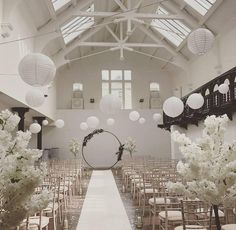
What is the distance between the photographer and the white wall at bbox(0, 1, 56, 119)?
786 cm

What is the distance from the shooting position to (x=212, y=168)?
2.36 metres

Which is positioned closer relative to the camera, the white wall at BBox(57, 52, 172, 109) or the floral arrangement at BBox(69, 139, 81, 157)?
the floral arrangement at BBox(69, 139, 81, 157)

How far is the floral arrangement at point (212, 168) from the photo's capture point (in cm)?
231

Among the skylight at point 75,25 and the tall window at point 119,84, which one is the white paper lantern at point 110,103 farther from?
the tall window at point 119,84

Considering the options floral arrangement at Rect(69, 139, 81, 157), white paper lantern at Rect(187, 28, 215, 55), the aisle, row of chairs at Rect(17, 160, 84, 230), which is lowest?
the aisle

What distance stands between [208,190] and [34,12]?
10445 millimetres

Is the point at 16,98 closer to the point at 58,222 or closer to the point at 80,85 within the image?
the point at 58,222

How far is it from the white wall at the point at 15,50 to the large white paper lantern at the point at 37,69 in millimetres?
2903

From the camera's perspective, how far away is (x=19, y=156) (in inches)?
74.5

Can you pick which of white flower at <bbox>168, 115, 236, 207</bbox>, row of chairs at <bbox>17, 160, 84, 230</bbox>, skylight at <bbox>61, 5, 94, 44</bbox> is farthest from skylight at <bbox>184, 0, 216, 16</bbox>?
white flower at <bbox>168, 115, 236, 207</bbox>

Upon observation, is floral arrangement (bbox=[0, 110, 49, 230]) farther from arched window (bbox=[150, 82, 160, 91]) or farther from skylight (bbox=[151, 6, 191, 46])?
arched window (bbox=[150, 82, 160, 91])

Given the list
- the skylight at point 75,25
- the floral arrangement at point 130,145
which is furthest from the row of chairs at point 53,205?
the floral arrangement at point 130,145

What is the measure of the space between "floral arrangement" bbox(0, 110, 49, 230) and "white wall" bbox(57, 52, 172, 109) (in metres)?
18.3

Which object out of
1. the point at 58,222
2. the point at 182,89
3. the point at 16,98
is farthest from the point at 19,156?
the point at 182,89
